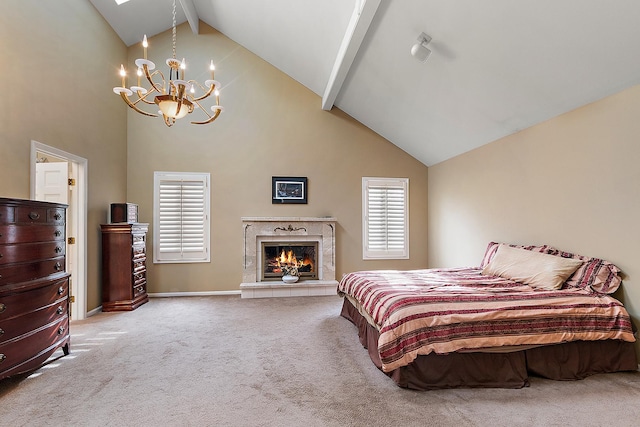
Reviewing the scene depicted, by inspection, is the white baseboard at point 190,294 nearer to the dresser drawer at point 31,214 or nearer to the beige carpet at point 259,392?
the beige carpet at point 259,392

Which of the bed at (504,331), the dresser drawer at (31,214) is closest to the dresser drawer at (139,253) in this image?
the dresser drawer at (31,214)

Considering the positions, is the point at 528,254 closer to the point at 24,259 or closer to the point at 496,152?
the point at 496,152

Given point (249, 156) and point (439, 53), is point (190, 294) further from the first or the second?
point (439, 53)

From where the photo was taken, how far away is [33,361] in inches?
100

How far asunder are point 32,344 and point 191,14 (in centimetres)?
483

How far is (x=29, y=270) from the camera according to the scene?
2.59 m

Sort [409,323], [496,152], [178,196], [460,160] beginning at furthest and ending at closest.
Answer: [178,196] < [460,160] < [496,152] < [409,323]

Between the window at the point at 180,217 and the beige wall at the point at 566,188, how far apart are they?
13.8 ft

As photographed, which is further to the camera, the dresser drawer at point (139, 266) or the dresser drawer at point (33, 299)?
the dresser drawer at point (139, 266)

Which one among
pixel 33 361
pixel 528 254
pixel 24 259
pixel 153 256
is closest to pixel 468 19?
pixel 528 254

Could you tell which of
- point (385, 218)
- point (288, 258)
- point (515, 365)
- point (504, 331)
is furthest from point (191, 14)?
point (515, 365)

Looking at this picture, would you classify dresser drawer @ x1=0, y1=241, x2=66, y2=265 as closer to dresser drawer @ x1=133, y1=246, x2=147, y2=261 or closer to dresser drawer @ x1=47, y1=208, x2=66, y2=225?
dresser drawer @ x1=47, y1=208, x2=66, y2=225

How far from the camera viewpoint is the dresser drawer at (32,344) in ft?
7.62

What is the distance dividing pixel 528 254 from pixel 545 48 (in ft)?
6.53
